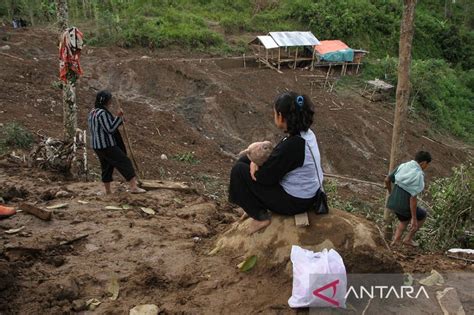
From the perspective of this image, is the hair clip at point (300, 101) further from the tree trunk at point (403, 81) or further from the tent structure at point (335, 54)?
the tent structure at point (335, 54)

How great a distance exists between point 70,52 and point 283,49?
16917mm

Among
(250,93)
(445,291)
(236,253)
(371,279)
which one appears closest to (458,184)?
(445,291)

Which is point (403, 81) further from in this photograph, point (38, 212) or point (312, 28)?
point (312, 28)

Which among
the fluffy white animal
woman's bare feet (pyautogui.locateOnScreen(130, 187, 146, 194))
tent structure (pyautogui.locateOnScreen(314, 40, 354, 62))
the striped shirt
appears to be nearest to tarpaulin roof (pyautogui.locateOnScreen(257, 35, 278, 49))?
tent structure (pyautogui.locateOnScreen(314, 40, 354, 62))

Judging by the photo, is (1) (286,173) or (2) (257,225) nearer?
(1) (286,173)

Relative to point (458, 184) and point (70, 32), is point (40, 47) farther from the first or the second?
point (458, 184)

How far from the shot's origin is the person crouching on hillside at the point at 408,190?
5625mm

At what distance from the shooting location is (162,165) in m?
9.66

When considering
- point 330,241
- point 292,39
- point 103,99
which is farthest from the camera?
point 292,39

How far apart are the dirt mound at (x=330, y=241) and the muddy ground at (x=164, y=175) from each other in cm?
17

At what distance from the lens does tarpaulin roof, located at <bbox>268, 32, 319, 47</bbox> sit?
20.5m

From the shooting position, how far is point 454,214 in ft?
21.1

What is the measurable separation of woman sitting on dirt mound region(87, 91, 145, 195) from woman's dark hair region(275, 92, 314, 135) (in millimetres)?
2958

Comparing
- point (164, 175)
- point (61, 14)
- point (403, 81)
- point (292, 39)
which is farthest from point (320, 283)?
point (292, 39)
